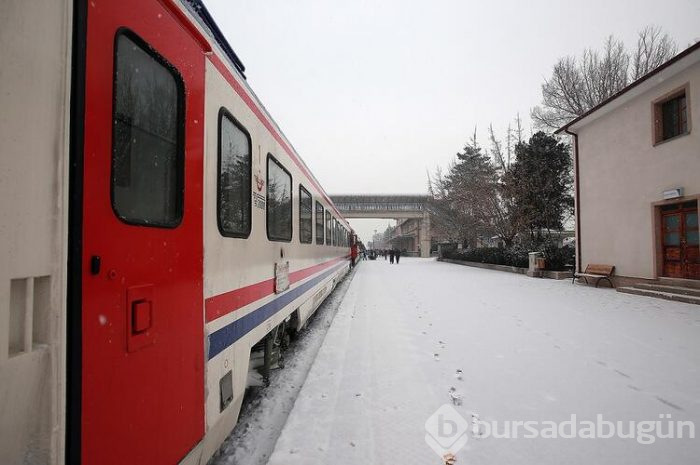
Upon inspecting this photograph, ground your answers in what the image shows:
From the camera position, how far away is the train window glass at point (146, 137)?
5.25 ft

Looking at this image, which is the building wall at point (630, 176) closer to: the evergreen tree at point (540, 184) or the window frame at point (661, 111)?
the window frame at point (661, 111)

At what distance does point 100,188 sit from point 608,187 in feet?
50.5

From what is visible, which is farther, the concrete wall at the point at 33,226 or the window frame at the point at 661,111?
the window frame at the point at 661,111

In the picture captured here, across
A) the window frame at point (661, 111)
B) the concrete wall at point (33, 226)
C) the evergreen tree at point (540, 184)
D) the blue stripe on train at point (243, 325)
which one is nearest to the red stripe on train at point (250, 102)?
the concrete wall at point (33, 226)

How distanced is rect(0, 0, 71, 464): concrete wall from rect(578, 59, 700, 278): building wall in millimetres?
13312

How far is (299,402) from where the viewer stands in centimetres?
361

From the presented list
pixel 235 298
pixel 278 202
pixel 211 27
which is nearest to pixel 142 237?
pixel 235 298

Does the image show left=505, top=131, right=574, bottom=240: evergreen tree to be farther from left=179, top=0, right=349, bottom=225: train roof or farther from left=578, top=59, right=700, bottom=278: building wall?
left=179, top=0, right=349, bottom=225: train roof

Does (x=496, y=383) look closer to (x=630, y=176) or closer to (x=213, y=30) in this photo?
(x=213, y=30)

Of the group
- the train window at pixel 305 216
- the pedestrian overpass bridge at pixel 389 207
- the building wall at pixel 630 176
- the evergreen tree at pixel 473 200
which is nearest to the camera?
the train window at pixel 305 216

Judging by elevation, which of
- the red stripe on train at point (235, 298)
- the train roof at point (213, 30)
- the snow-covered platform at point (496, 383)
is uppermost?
the train roof at point (213, 30)

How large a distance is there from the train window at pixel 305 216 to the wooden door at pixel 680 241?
10.8 m

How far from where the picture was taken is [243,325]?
2.89 metres

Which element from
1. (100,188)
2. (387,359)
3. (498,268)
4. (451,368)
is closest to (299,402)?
(387,359)
